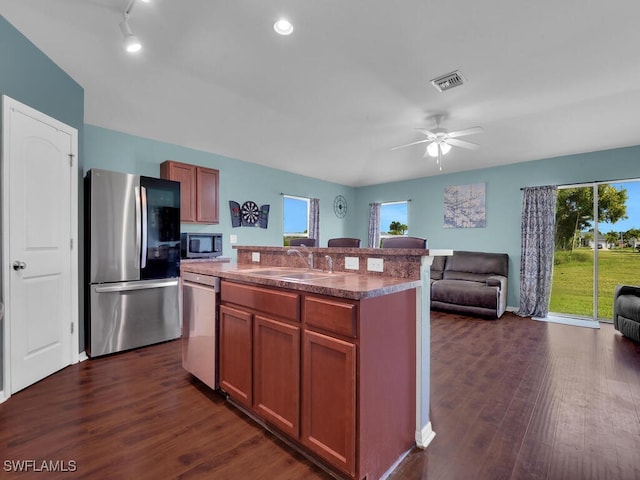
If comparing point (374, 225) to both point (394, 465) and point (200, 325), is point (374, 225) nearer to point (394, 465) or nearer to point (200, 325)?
point (200, 325)

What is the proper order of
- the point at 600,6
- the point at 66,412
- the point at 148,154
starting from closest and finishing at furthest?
the point at 66,412
the point at 600,6
the point at 148,154

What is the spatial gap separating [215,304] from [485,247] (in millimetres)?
5012

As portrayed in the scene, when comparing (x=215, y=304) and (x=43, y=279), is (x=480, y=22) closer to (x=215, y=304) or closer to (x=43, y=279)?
(x=215, y=304)

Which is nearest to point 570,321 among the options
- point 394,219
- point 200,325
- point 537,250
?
point 537,250

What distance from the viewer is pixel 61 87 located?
278 centimetres

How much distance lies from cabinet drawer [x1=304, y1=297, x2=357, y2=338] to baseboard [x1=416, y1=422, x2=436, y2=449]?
91cm

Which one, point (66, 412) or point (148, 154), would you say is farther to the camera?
point (148, 154)

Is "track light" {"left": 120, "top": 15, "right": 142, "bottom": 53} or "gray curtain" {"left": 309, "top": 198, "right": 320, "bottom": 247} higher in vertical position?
"track light" {"left": 120, "top": 15, "right": 142, "bottom": 53}

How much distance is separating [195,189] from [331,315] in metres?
3.40

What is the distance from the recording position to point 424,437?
1.74 metres

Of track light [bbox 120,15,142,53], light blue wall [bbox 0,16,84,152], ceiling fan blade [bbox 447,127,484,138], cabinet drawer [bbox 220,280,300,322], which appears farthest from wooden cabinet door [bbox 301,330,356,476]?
ceiling fan blade [bbox 447,127,484,138]

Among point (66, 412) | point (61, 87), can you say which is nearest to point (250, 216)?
point (61, 87)

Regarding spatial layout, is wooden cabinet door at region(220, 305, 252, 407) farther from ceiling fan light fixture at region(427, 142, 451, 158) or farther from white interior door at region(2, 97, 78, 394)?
ceiling fan light fixture at region(427, 142, 451, 158)

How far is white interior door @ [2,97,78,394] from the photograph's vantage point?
2.25 m
